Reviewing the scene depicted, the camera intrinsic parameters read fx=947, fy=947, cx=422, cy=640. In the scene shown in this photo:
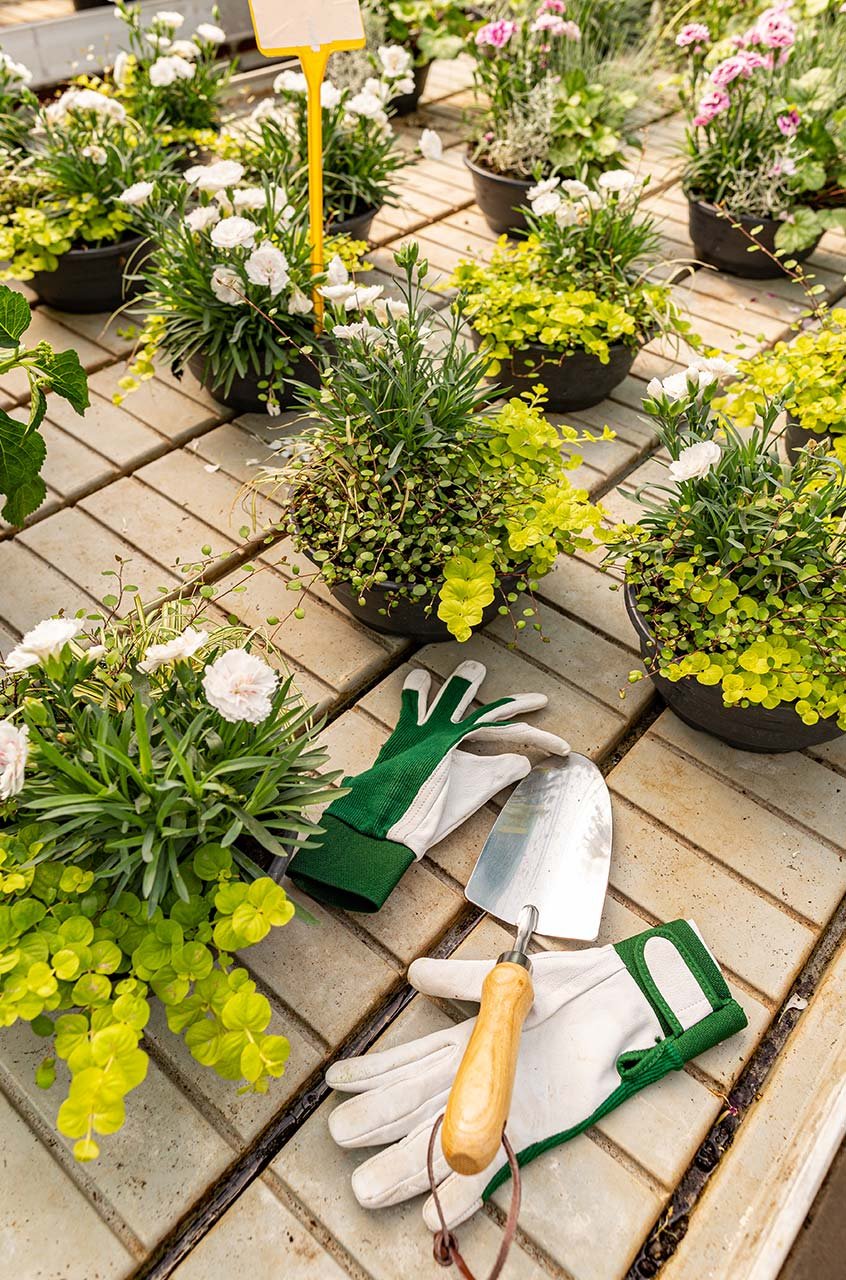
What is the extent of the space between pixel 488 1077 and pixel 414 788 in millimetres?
575

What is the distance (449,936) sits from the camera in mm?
1561

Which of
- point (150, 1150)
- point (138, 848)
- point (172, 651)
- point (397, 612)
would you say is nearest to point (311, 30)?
point (397, 612)

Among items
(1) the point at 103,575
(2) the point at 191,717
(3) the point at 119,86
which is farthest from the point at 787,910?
(3) the point at 119,86

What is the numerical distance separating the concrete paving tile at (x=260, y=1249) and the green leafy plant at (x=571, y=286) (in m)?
1.82

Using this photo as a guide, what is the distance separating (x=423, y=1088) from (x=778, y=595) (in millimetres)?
1032

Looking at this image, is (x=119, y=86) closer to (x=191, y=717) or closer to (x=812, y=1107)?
(x=191, y=717)

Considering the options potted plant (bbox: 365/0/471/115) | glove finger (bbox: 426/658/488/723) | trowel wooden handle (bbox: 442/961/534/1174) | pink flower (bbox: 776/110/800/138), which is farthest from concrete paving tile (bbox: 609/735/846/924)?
potted plant (bbox: 365/0/471/115)

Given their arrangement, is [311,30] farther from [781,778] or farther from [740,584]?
[781,778]

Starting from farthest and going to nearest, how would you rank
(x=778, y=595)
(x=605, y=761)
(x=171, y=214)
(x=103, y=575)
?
(x=171, y=214) < (x=103, y=575) < (x=605, y=761) < (x=778, y=595)

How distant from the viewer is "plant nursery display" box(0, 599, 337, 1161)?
1256 millimetres

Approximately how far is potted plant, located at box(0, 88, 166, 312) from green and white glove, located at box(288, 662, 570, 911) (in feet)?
5.70

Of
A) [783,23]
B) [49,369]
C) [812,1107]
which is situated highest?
[783,23]

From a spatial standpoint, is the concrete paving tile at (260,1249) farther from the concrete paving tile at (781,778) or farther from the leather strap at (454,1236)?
the concrete paving tile at (781,778)

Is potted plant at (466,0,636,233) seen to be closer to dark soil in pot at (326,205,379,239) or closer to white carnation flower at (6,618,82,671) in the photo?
dark soil in pot at (326,205,379,239)
